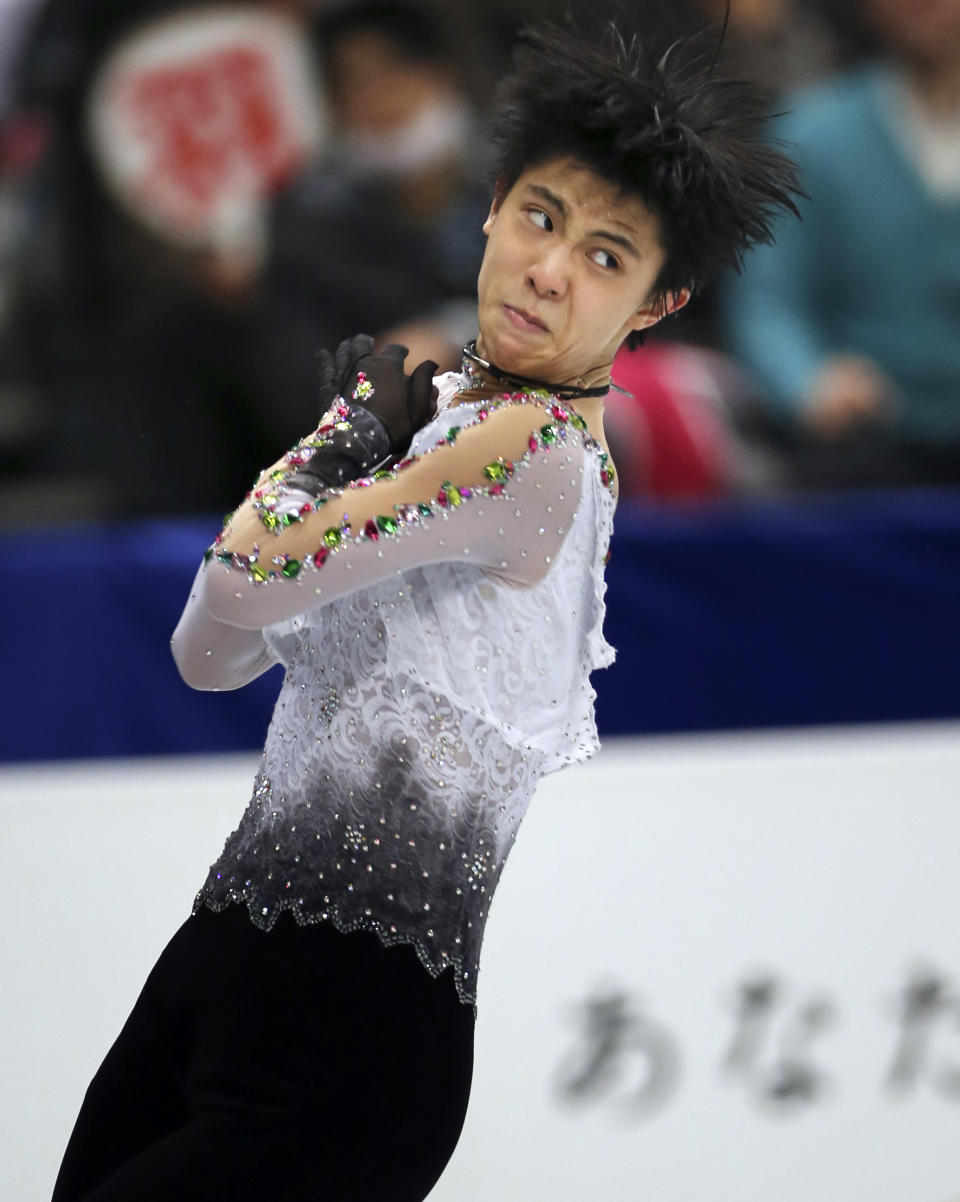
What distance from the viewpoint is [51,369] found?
4.68 m

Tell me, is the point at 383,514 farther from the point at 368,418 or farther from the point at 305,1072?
the point at 305,1072

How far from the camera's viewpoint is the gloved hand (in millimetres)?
1597

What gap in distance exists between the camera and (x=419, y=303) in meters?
4.19

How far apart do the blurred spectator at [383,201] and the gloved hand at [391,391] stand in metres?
2.22

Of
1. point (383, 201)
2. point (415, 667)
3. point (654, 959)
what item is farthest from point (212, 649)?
point (383, 201)

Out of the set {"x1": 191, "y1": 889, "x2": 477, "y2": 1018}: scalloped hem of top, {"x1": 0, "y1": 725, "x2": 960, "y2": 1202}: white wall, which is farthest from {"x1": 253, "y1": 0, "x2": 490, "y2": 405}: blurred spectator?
{"x1": 191, "y1": 889, "x2": 477, "y2": 1018}: scalloped hem of top

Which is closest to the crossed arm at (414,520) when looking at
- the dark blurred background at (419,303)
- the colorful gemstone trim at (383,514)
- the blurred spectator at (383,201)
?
the colorful gemstone trim at (383,514)

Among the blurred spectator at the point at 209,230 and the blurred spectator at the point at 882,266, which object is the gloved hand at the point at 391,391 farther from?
the blurred spectator at the point at 882,266

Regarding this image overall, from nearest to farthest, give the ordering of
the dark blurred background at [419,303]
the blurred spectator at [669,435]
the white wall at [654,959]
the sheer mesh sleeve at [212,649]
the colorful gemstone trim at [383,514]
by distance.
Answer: the colorful gemstone trim at [383,514] → the sheer mesh sleeve at [212,649] → the white wall at [654,959] → the dark blurred background at [419,303] → the blurred spectator at [669,435]

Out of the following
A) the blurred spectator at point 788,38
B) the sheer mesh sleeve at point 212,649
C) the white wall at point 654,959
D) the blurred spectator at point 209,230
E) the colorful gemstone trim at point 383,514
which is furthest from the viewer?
the blurred spectator at point 788,38

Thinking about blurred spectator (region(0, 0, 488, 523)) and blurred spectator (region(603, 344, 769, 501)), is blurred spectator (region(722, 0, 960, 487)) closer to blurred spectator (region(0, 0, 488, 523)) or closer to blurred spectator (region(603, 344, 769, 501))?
blurred spectator (region(603, 344, 769, 501))

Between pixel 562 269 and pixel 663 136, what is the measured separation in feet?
0.50

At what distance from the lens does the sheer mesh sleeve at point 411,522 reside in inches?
59.5

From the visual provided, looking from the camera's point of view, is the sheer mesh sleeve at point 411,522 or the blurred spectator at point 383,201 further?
the blurred spectator at point 383,201
